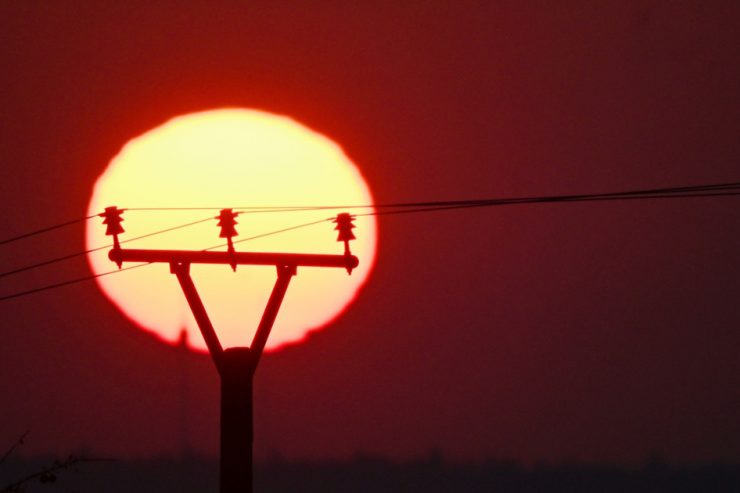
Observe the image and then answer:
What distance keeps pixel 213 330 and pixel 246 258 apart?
3.39 feet

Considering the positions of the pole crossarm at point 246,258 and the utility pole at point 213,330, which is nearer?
the utility pole at point 213,330

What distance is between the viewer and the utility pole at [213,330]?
10.5m

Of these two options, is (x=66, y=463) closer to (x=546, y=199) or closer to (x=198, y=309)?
(x=198, y=309)

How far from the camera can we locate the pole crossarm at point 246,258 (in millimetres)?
11500

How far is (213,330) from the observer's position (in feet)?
36.0

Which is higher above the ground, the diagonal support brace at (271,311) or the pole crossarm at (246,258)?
the pole crossarm at (246,258)

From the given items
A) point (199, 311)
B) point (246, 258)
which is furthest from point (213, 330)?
point (246, 258)

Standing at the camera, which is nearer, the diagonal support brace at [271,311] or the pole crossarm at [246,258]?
the diagonal support brace at [271,311]

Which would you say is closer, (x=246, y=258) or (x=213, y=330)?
(x=213, y=330)

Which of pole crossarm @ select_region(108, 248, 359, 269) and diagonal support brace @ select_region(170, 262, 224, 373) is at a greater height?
pole crossarm @ select_region(108, 248, 359, 269)

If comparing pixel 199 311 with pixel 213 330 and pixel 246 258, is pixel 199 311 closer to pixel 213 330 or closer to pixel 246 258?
pixel 213 330

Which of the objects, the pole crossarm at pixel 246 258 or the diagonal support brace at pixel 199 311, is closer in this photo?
the diagonal support brace at pixel 199 311

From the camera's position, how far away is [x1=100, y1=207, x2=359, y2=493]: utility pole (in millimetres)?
10516

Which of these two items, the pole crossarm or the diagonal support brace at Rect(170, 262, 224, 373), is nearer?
the diagonal support brace at Rect(170, 262, 224, 373)
